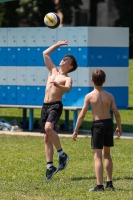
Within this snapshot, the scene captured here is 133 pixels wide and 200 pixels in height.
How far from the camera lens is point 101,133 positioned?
8.89m

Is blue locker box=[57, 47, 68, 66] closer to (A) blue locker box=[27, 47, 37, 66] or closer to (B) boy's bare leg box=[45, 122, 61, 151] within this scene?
(A) blue locker box=[27, 47, 37, 66]

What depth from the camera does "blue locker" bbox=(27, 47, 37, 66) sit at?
16.4 m

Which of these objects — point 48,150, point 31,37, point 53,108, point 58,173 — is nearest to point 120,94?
point 31,37

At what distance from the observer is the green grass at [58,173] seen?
8.65m

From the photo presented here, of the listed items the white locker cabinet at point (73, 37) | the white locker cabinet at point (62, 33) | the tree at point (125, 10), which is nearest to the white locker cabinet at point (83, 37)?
the white locker cabinet at point (73, 37)

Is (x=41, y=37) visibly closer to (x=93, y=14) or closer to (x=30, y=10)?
(x=30, y=10)

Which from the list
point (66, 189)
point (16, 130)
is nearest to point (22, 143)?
point (16, 130)

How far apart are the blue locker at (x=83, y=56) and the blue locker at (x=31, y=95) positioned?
1.38 metres

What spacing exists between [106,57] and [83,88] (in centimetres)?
91

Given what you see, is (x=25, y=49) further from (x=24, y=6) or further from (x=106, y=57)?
(x=24, y=6)

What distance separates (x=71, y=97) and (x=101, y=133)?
7.15 metres

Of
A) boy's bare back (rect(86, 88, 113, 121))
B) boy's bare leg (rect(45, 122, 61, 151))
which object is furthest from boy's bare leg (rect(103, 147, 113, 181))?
boy's bare leg (rect(45, 122, 61, 151))

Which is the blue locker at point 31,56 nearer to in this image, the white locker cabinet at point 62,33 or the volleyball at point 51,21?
the white locker cabinet at point 62,33

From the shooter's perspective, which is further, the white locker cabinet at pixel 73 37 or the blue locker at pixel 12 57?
the blue locker at pixel 12 57
